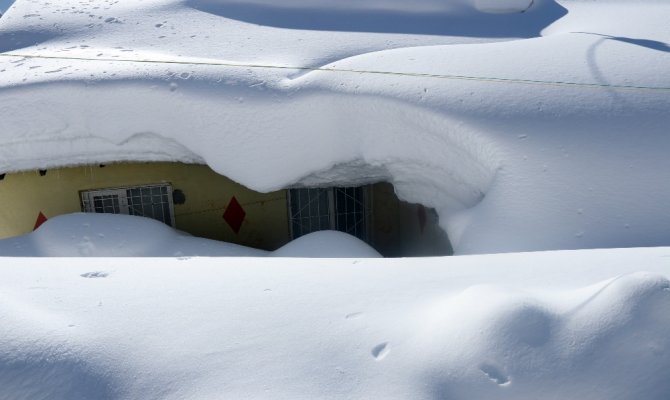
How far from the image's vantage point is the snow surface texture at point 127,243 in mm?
4344

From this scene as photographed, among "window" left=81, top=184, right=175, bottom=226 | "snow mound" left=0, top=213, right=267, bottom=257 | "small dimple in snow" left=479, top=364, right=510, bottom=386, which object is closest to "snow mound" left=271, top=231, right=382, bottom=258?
"snow mound" left=0, top=213, right=267, bottom=257

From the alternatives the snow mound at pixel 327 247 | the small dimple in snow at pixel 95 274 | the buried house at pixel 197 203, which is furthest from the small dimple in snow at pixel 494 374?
the buried house at pixel 197 203

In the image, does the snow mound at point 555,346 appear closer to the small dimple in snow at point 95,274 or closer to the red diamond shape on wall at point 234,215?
the small dimple in snow at point 95,274

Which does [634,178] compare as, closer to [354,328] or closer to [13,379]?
[354,328]

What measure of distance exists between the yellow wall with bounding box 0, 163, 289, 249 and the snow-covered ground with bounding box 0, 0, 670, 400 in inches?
16.4

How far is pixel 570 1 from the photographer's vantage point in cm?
665

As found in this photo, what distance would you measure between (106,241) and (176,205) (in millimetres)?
1112

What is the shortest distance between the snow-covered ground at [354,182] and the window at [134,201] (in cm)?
60

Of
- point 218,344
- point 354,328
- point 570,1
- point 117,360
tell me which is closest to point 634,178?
point 354,328

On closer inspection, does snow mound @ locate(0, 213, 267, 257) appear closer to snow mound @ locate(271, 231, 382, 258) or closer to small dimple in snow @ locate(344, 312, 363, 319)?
snow mound @ locate(271, 231, 382, 258)

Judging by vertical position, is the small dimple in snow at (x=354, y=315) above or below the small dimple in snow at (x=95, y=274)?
above

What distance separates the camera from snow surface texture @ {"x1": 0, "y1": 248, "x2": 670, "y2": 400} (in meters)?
1.63

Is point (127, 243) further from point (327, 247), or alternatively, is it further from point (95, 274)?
point (95, 274)

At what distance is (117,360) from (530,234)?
2.47 meters
